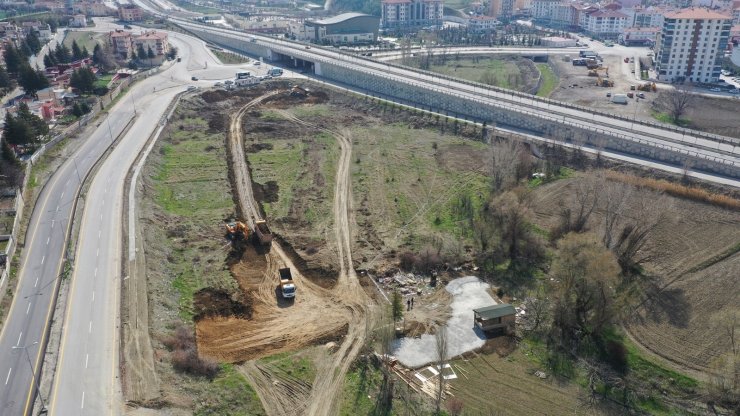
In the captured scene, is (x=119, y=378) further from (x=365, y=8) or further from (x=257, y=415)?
(x=365, y=8)

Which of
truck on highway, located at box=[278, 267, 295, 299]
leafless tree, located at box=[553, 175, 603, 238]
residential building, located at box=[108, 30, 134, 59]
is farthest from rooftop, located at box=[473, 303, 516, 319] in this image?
residential building, located at box=[108, 30, 134, 59]

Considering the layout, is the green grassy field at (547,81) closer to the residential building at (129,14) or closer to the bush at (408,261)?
the bush at (408,261)

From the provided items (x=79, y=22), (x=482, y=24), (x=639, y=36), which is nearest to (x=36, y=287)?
(x=79, y=22)

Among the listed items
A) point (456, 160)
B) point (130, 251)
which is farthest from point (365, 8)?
point (130, 251)

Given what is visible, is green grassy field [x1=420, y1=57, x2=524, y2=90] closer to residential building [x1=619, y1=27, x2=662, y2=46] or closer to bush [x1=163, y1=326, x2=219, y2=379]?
residential building [x1=619, y1=27, x2=662, y2=46]

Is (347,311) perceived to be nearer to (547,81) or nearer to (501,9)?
(547,81)
